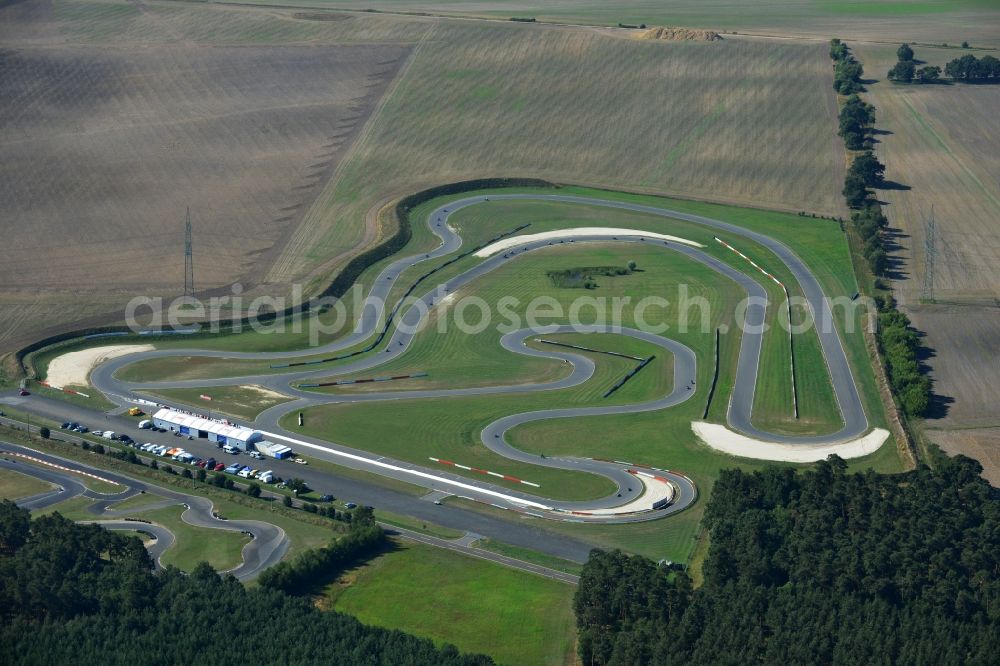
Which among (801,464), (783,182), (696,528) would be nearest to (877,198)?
(783,182)

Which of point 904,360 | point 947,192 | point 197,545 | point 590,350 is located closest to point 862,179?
point 947,192

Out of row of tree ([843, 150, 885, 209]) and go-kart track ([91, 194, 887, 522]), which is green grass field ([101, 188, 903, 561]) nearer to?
go-kart track ([91, 194, 887, 522])

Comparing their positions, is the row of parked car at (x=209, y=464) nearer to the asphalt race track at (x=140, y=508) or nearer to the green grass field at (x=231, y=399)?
the asphalt race track at (x=140, y=508)

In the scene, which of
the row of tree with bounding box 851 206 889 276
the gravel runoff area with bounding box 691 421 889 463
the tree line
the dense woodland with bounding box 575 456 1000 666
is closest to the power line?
the tree line

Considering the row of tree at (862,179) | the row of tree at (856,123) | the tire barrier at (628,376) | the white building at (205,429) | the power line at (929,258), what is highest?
the row of tree at (856,123)

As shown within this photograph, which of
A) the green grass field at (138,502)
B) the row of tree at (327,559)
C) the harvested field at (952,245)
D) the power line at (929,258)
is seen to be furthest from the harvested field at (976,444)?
the green grass field at (138,502)

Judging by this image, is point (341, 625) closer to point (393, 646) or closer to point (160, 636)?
point (393, 646)
